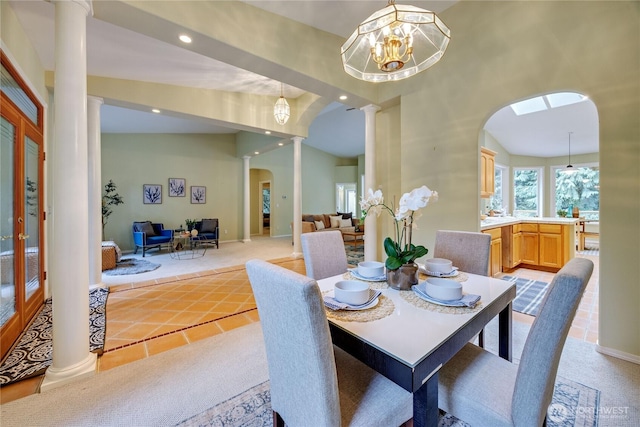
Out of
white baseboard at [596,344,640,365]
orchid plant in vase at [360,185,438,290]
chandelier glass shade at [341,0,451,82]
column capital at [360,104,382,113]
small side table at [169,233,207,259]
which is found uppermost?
column capital at [360,104,382,113]

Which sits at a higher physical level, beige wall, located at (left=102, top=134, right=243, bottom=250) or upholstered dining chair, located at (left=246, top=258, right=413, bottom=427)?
beige wall, located at (left=102, top=134, right=243, bottom=250)

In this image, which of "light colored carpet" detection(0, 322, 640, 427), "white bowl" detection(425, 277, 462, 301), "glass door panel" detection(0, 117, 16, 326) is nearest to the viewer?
"white bowl" detection(425, 277, 462, 301)

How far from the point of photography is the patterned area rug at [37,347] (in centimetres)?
185

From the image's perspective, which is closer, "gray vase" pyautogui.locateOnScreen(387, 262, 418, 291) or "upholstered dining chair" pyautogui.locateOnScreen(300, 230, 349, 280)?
"gray vase" pyautogui.locateOnScreen(387, 262, 418, 291)

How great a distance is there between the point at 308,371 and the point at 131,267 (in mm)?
5426

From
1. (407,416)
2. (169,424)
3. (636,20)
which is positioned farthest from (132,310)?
(636,20)

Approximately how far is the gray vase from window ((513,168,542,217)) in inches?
314

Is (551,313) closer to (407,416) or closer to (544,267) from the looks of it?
(407,416)

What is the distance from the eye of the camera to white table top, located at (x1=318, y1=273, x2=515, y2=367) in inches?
35.8

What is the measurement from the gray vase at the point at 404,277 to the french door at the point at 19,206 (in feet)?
9.66

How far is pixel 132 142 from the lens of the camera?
6727mm

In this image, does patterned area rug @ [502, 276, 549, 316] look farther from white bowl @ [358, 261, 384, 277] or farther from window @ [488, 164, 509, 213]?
window @ [488, 164, 509, 213]

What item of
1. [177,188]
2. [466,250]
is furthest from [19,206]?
[177,188]

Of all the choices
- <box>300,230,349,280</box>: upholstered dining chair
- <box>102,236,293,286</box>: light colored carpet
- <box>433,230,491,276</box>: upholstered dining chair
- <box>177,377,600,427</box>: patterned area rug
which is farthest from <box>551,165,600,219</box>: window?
<box>300,230,349,280</box>: upholstered dining chair
